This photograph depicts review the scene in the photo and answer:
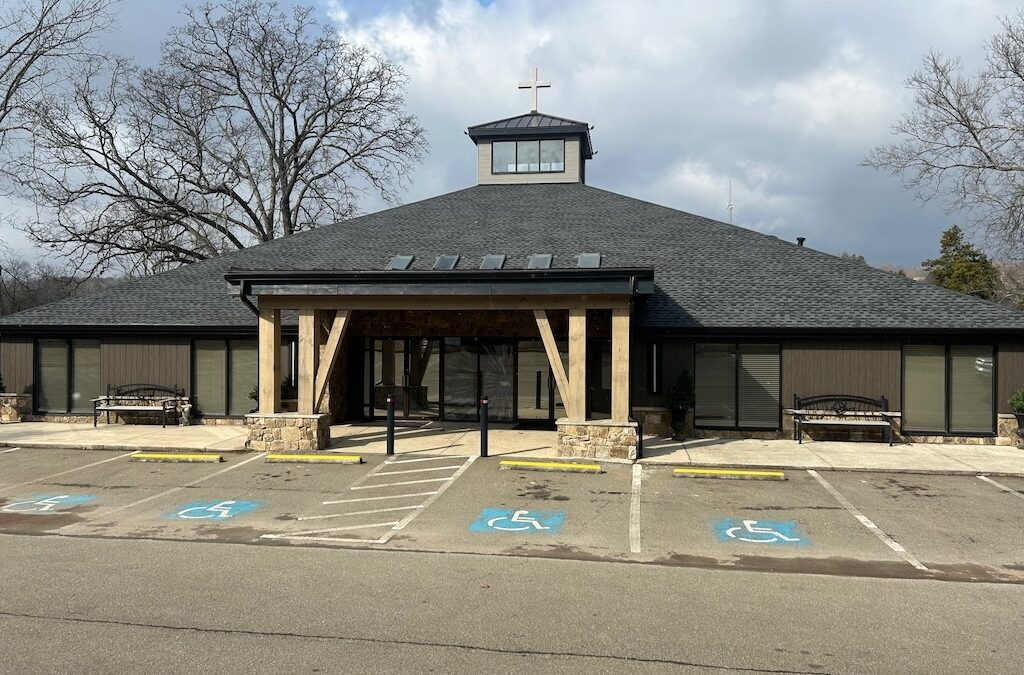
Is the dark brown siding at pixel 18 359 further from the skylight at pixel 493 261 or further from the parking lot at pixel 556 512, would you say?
the skylight at pixel 493 261

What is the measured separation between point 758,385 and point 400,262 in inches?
366

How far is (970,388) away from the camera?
1617 centimetres

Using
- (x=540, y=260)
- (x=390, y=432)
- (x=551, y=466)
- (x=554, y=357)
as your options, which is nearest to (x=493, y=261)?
(x=540, y=260)

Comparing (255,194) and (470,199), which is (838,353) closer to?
(470,199)

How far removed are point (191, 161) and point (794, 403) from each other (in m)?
29.5

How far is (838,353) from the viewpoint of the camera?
54.1ft

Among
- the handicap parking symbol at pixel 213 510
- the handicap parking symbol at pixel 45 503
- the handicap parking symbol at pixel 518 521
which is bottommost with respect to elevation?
the handicap parking symbol at pixel 45 503

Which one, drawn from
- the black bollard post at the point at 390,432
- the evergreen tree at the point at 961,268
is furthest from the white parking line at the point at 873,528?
the evergreen tree at the point at 961,268

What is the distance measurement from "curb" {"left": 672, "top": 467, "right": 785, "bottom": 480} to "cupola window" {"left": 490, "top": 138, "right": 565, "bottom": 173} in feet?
53.4

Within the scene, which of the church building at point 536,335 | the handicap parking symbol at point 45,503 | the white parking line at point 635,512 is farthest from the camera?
the church building at point 536,335

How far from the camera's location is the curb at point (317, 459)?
13.2m

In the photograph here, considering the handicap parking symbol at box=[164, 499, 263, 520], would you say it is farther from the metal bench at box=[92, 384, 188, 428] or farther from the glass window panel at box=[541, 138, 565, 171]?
the glass window panel at box=[541, 138, 565, 171]

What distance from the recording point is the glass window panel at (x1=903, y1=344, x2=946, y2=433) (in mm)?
16219

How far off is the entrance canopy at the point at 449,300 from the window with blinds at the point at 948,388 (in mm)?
7157
